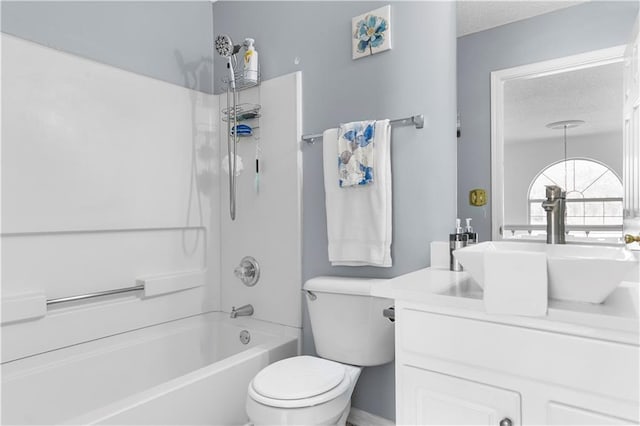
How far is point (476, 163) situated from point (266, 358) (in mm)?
1268

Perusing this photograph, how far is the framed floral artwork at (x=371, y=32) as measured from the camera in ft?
5.79

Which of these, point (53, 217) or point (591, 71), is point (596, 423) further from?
point (53, 217)

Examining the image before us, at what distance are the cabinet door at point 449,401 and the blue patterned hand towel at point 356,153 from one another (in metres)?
0.85

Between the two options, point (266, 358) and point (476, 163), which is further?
point (266, 358)

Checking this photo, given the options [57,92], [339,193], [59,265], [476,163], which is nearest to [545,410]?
[476,163]

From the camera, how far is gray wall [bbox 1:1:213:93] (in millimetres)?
1708

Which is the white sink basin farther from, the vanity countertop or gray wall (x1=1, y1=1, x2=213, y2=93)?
gray wall (x1=1, y1=1, x2=213, y2=93)

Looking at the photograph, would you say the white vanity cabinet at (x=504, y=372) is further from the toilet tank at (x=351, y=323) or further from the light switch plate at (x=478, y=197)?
the light switch plate at (x=478, y=197)

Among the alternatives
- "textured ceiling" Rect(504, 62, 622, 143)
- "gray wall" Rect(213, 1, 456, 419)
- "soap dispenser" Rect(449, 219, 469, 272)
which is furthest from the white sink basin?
"gray wall" Rect(213, 1, 456, 419)

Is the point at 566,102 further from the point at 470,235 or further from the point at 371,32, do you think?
the point at 371,32

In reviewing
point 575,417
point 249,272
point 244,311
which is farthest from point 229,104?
point 575,417

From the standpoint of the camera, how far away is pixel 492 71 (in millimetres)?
1596

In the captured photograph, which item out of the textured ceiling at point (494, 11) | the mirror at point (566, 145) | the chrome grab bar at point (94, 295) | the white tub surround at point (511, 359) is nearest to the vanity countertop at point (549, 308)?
the white tub surround at point (511, 359)

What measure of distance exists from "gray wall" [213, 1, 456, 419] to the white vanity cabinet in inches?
24.9
